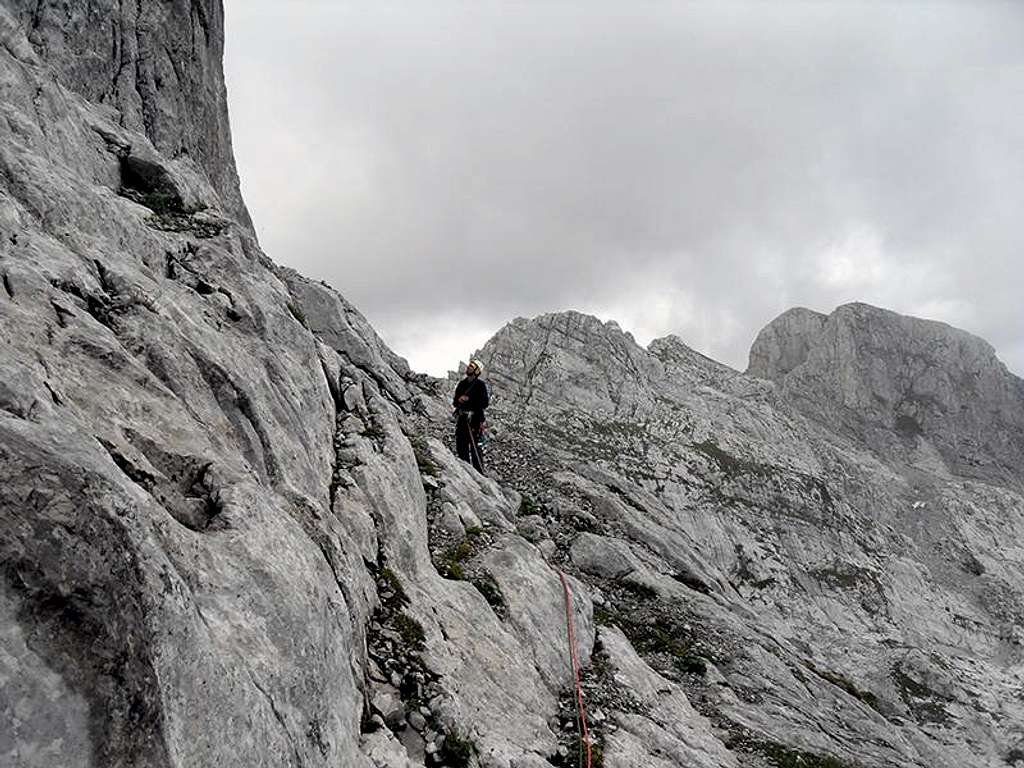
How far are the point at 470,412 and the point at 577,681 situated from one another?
13.5 m

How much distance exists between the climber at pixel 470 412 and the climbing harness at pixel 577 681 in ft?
27.3

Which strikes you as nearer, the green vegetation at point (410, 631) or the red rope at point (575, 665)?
the green vegetation at point (410, 631)

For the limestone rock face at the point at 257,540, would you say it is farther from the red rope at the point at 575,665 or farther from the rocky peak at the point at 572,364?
the rocky peak at the point at 572,364

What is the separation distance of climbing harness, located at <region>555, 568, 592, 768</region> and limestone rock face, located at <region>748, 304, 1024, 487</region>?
159 metres

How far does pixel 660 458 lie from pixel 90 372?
88.2 metres

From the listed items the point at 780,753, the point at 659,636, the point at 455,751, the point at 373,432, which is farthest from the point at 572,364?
the point at 455,751

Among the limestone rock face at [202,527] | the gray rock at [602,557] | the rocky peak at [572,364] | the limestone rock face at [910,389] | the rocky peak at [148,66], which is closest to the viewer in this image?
the limestone rock face at [202,527]

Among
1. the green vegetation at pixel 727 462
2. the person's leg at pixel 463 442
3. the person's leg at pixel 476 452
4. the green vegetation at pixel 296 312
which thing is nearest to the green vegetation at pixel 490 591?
the person's leg at pixel 476 452

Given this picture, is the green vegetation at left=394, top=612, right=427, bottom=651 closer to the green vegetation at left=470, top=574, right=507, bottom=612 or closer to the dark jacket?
the green vegetation at left=470, top=574, right=507, bottom=612

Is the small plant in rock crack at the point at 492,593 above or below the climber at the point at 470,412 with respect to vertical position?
below

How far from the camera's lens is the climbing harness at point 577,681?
12284mm

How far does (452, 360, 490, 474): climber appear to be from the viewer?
24.4 metres

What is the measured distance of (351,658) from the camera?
9.50m

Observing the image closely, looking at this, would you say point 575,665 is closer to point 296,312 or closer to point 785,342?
point 296,312
